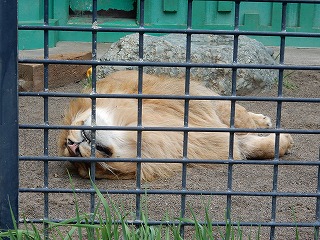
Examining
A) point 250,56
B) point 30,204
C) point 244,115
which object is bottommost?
point 30,204

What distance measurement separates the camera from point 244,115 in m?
4.82

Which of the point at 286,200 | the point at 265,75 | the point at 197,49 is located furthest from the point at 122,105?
the point at 265,75

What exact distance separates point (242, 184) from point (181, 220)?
1385 mm

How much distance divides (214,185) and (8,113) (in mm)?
1612

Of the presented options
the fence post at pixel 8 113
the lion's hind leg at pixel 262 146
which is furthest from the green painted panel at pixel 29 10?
the fence post at pixel 8 113

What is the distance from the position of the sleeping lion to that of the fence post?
1.29 meters

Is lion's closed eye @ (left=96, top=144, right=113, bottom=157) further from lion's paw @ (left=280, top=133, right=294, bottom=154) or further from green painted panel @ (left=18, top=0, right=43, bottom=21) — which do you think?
green painted panel @ (left=18, top=0, right=43, bottom=21)

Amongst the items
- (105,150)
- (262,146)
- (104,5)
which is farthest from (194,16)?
(105,150)

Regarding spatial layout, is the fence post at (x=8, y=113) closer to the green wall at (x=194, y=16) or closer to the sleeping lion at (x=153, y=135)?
the sleeping lion at (x=153, y=135)

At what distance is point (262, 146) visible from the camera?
4.50m

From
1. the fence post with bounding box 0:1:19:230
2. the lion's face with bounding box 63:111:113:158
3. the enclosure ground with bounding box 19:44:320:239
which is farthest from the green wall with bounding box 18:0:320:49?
the fence post with bounding box 0:1:19:230

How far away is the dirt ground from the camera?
10.6 feet

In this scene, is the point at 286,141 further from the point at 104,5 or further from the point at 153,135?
the point at 104,5

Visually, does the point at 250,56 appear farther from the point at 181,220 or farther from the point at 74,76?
the point at 181,220
